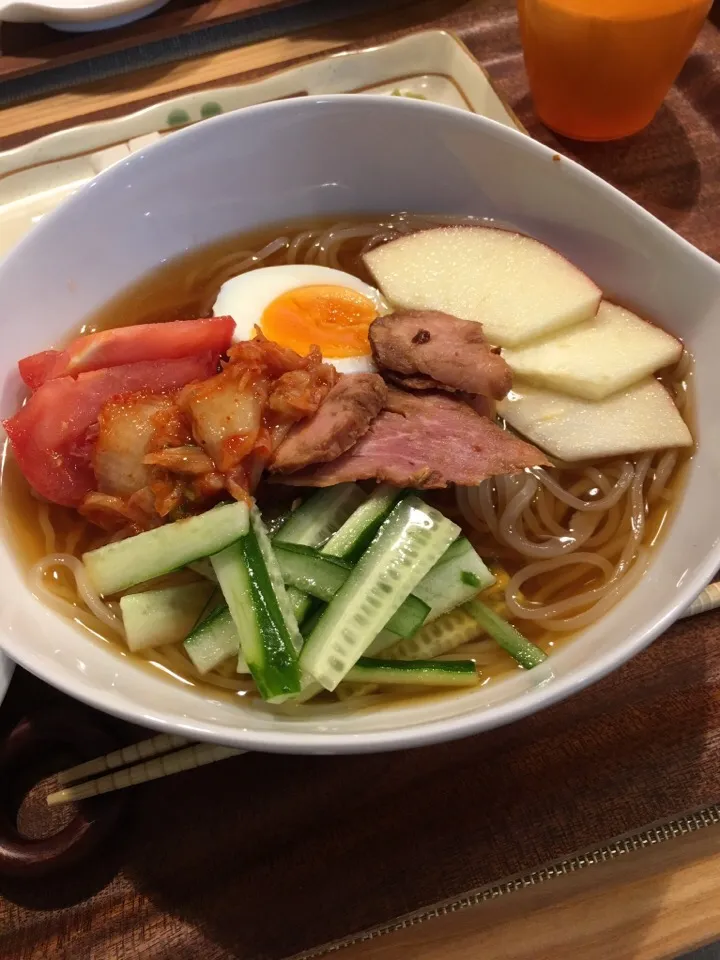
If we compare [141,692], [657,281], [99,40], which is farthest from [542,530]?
[99,40]

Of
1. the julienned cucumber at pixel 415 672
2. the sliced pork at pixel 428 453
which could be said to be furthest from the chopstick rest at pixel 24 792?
the sliced pork at pixel 428 453

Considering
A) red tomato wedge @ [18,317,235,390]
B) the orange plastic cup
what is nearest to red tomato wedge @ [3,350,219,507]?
red tomato wedge @ [18,317,235,390]

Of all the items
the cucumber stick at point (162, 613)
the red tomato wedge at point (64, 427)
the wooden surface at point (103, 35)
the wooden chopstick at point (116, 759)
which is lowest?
the wooden chopstick at point (116, 759)

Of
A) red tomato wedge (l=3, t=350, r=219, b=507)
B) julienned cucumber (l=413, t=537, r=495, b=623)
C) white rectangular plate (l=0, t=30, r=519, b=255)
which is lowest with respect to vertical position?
julienned cucumber (l=413, t=537, r=495, b=623)

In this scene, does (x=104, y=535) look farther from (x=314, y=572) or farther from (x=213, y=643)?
(x=314, y=572)

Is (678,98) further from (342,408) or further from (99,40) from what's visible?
(99,40)

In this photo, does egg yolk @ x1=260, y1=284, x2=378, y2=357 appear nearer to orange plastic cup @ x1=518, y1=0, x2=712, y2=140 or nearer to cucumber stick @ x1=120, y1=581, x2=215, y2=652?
cucumber stick @ x1=120, y1=581, x2=215, y2=652

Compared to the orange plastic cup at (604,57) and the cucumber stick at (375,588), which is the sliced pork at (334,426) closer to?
the cucumber stick at (375,588)
